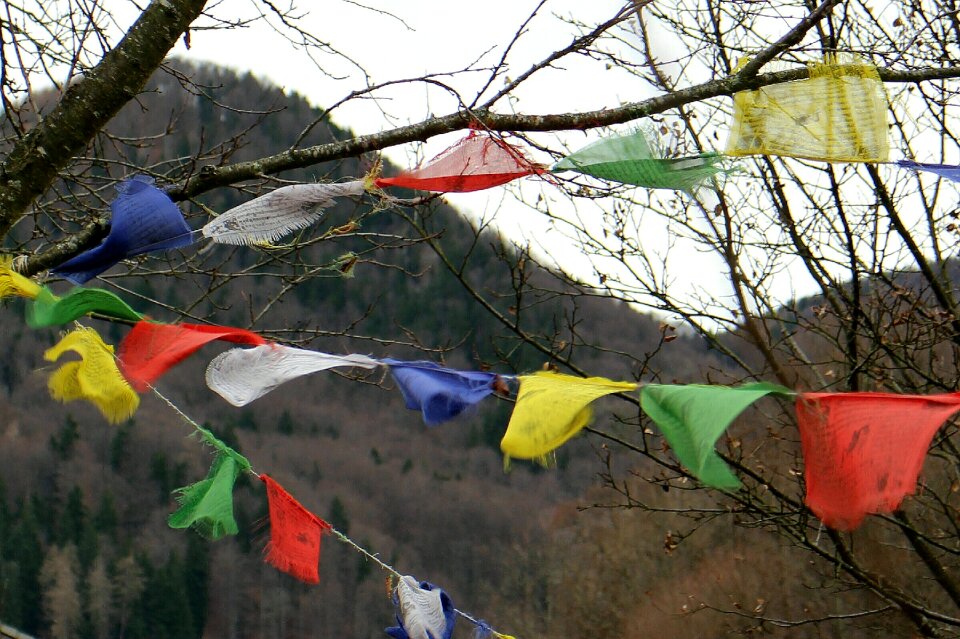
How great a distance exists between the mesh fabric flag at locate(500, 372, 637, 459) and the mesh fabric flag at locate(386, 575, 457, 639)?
1514 millimetres

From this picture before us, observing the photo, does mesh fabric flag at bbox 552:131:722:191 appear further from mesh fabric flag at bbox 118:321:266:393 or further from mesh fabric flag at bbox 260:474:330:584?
mesh fabric flag at bbox 260:474:330:584

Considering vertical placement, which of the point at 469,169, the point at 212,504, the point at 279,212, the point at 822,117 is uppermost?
the point at 822,117

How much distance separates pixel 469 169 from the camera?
352 cm

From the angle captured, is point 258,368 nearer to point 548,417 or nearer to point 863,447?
point 548,417

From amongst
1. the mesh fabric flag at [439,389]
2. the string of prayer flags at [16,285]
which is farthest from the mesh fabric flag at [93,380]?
the mesh fabric flag at [439,389]

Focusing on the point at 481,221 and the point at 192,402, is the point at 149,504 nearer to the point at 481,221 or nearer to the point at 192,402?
the point at 192,402

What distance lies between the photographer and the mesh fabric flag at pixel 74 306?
9.96 ft

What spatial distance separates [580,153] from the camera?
335 centimetres

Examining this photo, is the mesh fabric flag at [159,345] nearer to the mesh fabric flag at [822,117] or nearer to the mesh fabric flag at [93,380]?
the mesh fabric flag at [93,380]

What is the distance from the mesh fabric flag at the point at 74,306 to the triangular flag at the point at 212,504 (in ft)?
2.31

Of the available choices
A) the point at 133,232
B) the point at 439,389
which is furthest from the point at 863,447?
the point at 133,232

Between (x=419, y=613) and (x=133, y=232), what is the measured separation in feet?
5.70

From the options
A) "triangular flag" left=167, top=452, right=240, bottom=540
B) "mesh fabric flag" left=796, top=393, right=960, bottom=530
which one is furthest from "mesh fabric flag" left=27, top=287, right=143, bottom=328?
→ "mesh fabric flag" left=796, top=393, right=960, bottom=530

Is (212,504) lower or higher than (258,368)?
lower
